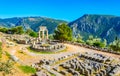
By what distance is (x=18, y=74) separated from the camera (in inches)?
1387

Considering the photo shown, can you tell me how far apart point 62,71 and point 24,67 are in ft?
24.9

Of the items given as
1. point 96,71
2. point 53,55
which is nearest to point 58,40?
point 53,55

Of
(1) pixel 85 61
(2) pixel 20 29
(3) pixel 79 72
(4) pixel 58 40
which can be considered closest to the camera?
(3) pixel 79 72

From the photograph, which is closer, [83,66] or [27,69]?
[27,69]

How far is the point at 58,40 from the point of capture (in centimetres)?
7844

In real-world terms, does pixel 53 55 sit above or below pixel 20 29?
below

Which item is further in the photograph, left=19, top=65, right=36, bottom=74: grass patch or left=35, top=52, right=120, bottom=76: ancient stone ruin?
left=35, top=52, right=120, bottom=76: ancient stone ruin

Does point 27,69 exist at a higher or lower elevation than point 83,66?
higher

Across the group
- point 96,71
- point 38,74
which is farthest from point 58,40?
point 38,74

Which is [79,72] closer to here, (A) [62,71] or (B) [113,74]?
(A) [62,71]

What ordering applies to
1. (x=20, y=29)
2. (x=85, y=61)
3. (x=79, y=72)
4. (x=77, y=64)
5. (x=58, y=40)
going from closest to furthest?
(x=79, y=72)
(x=77, y=64)
(x=85, y=61)
(x=58, y=40)
(x=20, y=29)

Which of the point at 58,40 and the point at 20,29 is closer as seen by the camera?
the point at 58,40

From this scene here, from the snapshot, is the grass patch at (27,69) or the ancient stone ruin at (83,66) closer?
the grass patch at (27,69)

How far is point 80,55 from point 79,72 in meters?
12.9
